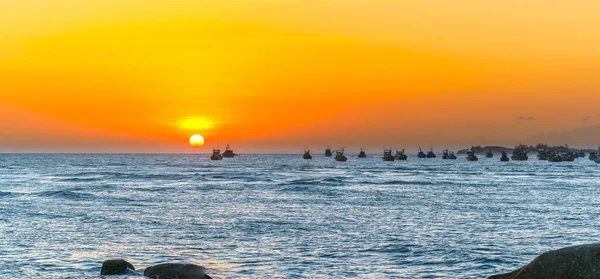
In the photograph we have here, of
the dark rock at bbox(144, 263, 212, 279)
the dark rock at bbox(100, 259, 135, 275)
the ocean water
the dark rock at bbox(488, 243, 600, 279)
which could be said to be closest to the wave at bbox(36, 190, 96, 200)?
the ocean water

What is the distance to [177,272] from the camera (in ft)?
72.5

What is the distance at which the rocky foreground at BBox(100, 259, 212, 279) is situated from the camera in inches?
866

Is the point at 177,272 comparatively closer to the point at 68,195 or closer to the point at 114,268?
the point at 114,268

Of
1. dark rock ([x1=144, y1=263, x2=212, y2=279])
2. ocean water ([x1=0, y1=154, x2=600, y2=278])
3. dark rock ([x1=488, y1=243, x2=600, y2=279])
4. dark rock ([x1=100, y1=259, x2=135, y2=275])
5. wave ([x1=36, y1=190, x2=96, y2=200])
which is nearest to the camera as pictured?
dark rock ([x1=488, y1=243, x2=600, y2=279])

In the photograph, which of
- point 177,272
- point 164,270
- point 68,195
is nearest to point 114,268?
point 164,270

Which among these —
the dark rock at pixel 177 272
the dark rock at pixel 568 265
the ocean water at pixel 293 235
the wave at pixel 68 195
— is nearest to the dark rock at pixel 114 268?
the ocean water at pixel 293 235

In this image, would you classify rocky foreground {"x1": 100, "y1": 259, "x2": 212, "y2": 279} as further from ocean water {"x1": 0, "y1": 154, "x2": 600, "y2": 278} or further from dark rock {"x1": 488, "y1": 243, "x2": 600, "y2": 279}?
dark rock {"x1": 488, "y1": 243, "x2": 600, "y2": 279}

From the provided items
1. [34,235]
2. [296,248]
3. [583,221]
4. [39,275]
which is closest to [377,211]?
[583,221]

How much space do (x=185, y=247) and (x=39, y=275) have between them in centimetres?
759

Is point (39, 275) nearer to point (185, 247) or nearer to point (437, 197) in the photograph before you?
point (185, 247)

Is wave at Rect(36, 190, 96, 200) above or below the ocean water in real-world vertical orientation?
above

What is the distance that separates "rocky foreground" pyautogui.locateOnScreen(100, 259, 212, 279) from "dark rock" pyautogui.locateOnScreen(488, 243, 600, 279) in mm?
10087

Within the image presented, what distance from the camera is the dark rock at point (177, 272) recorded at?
72.0 feet

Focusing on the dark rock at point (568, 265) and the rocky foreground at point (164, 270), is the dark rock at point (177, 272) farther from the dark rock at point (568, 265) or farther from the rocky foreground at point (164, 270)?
the dark rock at point (568, 265)
